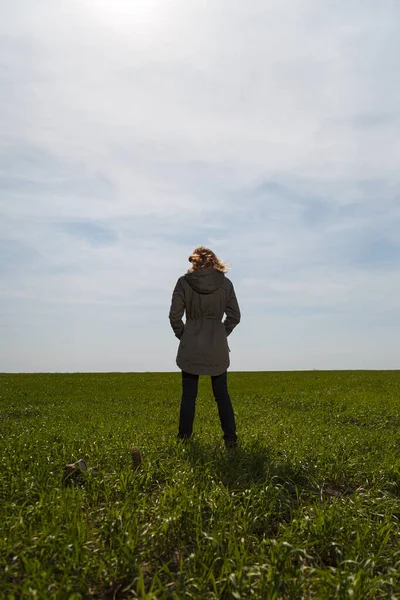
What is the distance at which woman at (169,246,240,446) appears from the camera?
26.3 feet

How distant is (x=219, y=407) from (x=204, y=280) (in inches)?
86.0

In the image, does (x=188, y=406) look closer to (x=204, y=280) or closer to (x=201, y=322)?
(x=201, y=322)

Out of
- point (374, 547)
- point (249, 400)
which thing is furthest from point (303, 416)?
point (374, 547)

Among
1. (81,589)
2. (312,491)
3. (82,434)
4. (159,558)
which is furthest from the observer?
(82,434)

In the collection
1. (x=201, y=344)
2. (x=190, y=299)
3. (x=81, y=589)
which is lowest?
(x=81, y=589)

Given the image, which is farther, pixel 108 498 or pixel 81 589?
pixel 108 498

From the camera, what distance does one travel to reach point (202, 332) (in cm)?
816

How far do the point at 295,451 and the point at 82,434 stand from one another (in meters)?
3.84

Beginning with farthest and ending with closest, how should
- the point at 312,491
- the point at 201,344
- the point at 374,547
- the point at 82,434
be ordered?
1. the point at 82,434
2. the point at 201,344
3. the point at 312,491
4. the point at 374,547

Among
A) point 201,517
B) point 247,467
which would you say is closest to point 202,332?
point 247,467

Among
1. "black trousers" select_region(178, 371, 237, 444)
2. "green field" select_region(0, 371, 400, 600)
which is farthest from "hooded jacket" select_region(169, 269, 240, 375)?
"green field" select_region(0, 371, 400, 600)

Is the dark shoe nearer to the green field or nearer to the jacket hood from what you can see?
the green field

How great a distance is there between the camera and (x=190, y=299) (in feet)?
26.8

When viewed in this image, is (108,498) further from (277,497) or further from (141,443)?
(141,443)
